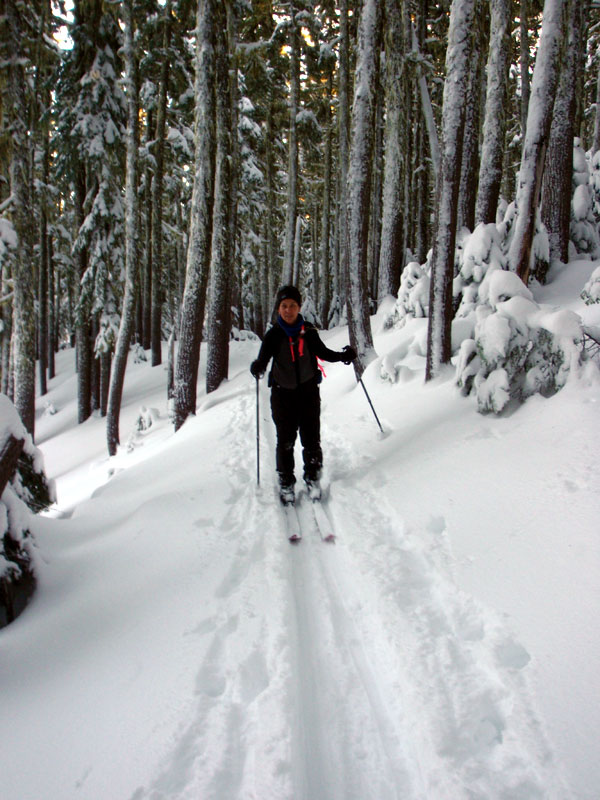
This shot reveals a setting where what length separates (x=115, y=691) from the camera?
8.12 ft

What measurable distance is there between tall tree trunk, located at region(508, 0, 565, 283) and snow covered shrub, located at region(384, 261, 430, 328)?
3.12 meters

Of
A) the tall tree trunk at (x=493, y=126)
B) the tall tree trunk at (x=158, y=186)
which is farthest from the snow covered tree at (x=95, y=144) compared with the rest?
the tall tree trunk at (x=493, y=126)

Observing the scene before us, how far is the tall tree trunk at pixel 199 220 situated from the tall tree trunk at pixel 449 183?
16.6 feet

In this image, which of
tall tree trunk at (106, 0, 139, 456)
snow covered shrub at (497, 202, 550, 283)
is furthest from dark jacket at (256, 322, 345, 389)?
tall tree trunk at (106, 0, 139, 456)

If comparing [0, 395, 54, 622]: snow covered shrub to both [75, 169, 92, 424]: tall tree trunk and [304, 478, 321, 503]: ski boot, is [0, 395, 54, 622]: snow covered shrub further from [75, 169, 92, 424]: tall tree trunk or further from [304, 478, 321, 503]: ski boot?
[75, 169, 92, 424]: tall tree trunk

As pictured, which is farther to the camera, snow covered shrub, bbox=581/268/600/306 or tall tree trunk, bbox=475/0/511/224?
tall tree trunk, bbox=475/0/511/224

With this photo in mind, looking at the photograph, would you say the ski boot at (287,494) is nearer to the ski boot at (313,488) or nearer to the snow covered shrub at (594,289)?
the ski boot at (313,488)

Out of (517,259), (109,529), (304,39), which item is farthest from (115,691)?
(304,39)

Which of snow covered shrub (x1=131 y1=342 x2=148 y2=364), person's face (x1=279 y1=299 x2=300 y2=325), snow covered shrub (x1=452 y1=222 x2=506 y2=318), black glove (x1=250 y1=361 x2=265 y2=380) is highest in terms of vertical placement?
snow covered shrub (x1=452 y1=222 x2=506 y2=318)

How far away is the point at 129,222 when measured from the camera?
12.2 meters

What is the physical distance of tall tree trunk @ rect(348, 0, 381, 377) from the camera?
28.7 feet

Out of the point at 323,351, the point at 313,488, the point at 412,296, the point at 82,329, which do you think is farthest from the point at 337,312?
the point at 313,488

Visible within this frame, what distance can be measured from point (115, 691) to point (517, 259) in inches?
314

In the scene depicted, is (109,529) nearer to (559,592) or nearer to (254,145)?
(559,592)
